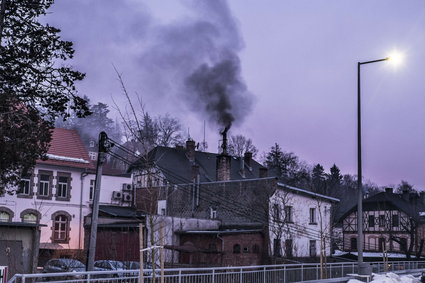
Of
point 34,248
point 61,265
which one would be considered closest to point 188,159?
point 61,265

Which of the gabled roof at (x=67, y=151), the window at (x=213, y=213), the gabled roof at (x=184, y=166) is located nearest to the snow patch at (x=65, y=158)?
the gabled roof at (x=67, y=151)

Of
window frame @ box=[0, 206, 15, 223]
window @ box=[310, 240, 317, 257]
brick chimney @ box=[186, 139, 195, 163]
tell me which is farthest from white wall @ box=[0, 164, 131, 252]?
brick chimney @ box=[186, 139, 195, 163]

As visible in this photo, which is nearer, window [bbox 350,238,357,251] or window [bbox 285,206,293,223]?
window [bbox 285,206,293,223]

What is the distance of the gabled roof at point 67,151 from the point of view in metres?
38.4

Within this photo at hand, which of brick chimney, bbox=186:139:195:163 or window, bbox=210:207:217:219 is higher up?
brick chimney, bbox=186:139:195:163

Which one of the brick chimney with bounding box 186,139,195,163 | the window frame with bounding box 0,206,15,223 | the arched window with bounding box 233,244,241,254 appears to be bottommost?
the arched window with bounding box 233,244,241,254

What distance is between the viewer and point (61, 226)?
125ft

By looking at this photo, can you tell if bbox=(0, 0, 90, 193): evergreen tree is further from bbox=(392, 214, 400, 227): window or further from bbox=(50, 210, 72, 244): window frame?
bbox=(392, 214, 400, 227): window

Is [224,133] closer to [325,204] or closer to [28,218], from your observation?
[325,204]

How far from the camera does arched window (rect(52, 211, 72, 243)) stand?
37.2 m

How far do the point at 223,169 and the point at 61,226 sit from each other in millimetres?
15084

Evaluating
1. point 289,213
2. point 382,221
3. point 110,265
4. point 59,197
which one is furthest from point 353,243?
point 110,265

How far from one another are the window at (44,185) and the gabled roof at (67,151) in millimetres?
1315

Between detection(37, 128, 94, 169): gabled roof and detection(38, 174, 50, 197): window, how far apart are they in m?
1.31
